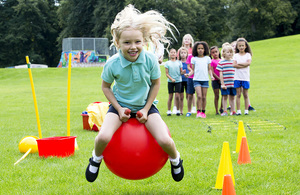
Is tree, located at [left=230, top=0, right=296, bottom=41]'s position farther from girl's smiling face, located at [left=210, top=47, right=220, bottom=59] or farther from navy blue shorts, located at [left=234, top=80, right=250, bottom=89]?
navy blue shorts, located at [left=234, top=80, right=250, bottom=89]

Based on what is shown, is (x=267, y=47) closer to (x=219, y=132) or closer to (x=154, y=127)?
(x=219, y=132)

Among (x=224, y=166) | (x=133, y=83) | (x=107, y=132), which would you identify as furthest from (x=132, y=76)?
(x=224, y=166)

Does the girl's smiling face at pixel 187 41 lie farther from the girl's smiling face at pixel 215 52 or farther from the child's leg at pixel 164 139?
the child's leg at pixel 164 139

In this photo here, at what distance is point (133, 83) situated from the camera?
4.46 metres

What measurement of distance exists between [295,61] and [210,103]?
1928 cm

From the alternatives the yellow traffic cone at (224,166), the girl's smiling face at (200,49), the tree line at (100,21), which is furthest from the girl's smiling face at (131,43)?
the tree line at (100,21)

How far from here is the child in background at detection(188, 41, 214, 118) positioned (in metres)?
10.9

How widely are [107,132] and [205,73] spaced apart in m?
7.06

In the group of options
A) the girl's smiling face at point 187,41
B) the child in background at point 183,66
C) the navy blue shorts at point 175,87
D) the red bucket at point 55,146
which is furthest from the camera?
the girl's smiling face at point 187,41

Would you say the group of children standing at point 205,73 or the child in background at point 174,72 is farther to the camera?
the child in background at point 174,72

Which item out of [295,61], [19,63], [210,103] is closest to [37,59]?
[19,63]

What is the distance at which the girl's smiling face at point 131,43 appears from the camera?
4.33m

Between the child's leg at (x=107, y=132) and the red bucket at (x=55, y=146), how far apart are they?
82.1 inches

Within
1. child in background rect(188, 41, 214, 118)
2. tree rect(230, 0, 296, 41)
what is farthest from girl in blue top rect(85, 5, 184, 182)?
tree rect(230, 0, 296, 41)
